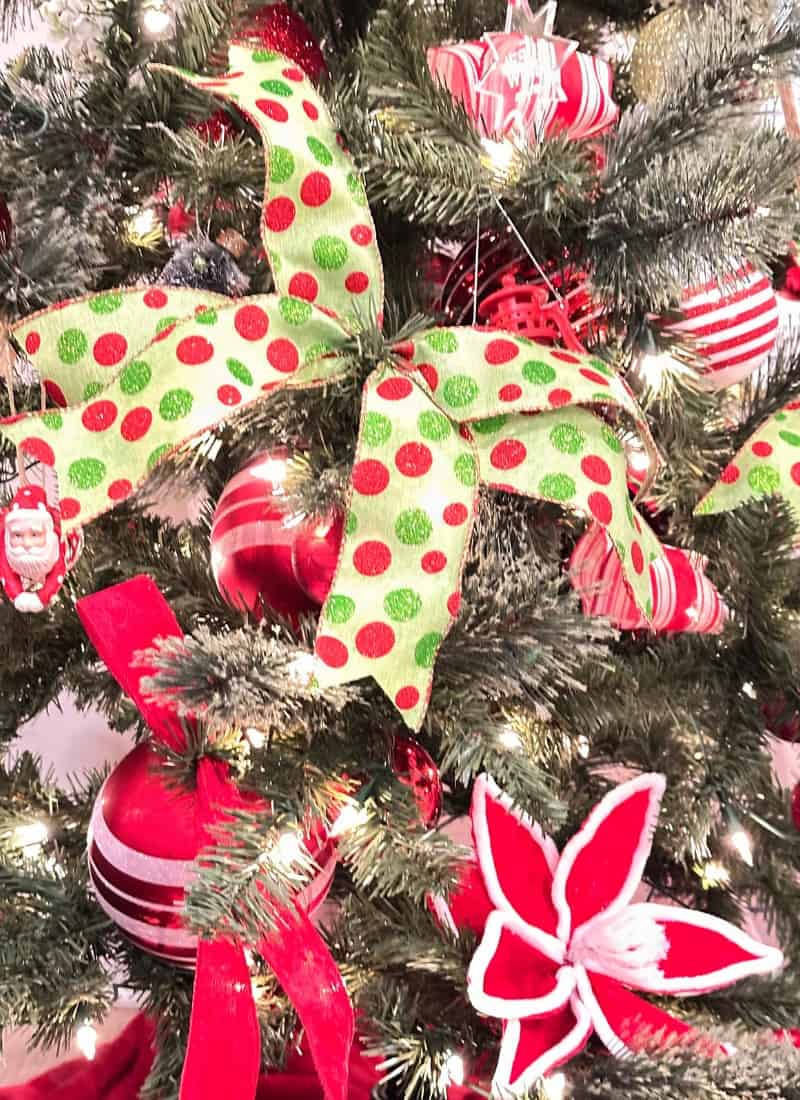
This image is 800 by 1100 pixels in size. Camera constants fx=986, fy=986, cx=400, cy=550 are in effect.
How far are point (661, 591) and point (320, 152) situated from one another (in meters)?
0.30

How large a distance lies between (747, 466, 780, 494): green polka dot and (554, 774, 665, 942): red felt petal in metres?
0.18

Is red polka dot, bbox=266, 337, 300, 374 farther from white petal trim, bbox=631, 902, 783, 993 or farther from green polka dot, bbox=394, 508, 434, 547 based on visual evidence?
white petal trim, bbox=631, 902, 783, 993

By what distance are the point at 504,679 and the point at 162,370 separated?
0.67 feet

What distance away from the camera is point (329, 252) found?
0.46 metres

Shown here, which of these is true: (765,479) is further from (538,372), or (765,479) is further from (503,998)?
(503,998)

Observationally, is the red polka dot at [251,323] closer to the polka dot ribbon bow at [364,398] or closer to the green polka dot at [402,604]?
the polka dot ribbon bow at [364,398]

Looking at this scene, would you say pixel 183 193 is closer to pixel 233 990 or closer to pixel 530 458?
pixel 530 458

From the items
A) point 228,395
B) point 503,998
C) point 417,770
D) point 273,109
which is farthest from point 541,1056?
point 273,109

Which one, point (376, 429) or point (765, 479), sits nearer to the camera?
point (376, 429)

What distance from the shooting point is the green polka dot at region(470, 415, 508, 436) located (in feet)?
1.47

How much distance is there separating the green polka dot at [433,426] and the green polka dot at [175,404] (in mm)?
97

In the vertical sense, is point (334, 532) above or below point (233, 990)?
above

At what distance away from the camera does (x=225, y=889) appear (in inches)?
15.6

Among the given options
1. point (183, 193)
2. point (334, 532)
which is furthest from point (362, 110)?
point (334, 532)
